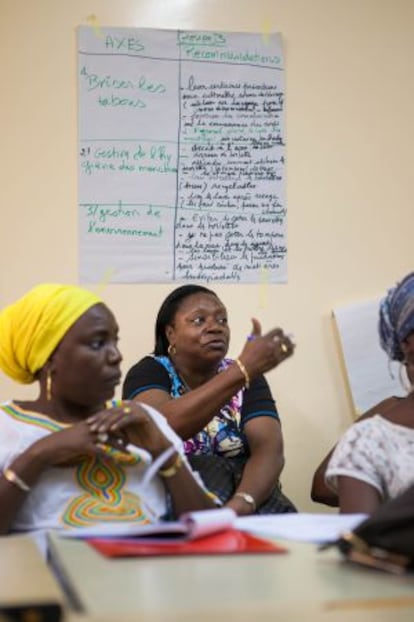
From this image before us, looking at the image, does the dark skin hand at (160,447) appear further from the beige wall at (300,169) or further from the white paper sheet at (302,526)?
the beige wall at (300,169)

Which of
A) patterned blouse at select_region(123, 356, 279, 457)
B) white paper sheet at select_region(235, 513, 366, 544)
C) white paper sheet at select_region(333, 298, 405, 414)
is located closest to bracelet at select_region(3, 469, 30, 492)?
white paper sheet at select_region(235, 513, 366, 544)

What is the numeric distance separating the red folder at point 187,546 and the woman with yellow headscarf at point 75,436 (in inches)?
15.1

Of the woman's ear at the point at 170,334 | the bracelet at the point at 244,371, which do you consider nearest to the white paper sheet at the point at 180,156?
the woman's ear at the point at 170,334

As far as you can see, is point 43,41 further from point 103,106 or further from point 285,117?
point 285,117

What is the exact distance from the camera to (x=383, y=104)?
11.0 ft

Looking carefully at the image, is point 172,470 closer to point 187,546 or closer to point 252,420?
point 187,546

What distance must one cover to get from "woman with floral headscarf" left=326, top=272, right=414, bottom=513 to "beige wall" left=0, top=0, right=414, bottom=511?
1262 mm

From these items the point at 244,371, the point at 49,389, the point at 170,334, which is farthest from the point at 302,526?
the point at 170,334

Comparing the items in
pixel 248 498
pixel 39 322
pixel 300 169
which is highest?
pixel 300 169

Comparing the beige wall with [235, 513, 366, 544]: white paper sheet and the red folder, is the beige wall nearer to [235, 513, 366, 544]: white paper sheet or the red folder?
[235, 513, 366, 544]: white paper sheet

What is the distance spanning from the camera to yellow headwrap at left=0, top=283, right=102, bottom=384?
81.7 inches

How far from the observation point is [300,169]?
329cm

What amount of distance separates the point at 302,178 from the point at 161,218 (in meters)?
0.52

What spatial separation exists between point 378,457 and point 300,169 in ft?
5.51
